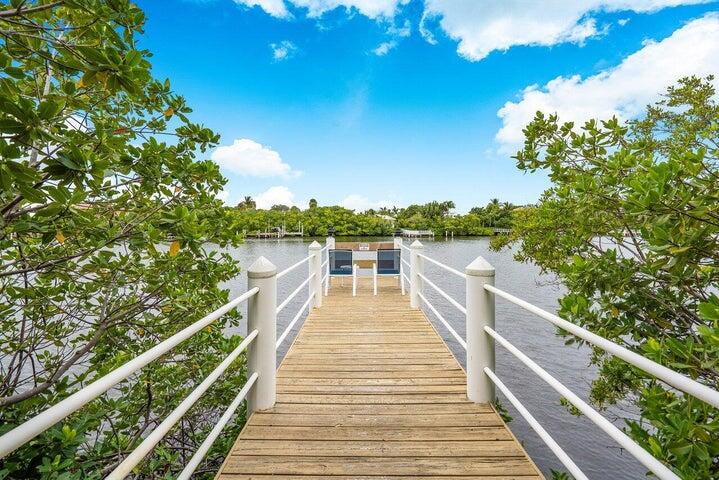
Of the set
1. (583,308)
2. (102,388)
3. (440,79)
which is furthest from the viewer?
(440,79)

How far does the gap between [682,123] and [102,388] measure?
26.5ft

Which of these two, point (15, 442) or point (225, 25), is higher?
point (225, 25)

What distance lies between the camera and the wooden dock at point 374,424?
1657mm

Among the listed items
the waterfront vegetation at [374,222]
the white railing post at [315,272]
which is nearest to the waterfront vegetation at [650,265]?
the white railing post at [315,272]

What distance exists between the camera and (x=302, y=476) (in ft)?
5.27

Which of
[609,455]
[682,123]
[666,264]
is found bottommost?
[609,455]

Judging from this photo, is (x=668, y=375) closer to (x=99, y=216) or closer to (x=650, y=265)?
(x=650, y=265)

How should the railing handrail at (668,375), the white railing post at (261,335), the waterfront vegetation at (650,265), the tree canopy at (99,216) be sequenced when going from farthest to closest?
the white railing post at (261,335) < the waterfront vegetation at (650,265) < the tree canopy at (99,216) < the railing handrail at (668,375)

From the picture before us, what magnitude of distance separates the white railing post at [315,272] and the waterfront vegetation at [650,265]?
2909 mm

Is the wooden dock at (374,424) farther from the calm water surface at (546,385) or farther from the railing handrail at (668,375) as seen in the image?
the calm water surface at (546,385)

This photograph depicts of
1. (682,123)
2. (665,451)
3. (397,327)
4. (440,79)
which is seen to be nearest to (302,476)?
(665,451)

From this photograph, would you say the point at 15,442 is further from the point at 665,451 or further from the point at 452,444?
the point at 665,451

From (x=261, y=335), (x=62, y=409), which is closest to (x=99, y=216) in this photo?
(x=261, y=335)

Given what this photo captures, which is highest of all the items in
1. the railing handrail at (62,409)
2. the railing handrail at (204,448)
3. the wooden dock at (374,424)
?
the railing handrail at (62,409)
